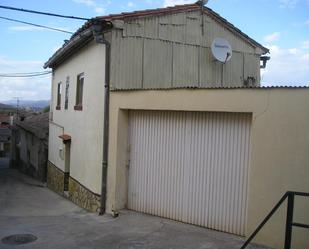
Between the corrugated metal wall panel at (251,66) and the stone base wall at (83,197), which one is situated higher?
the corrugated metal wall panel at (251,66)

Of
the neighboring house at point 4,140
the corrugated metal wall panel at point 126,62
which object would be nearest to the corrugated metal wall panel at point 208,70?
the corrugated metal wall panel at point 126,62

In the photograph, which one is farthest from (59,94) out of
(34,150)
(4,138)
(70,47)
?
(4,138)

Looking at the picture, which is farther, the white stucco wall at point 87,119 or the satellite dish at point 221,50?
the satellite dish at point 221,50

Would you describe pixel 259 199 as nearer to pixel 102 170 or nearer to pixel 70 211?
pixel 102 170

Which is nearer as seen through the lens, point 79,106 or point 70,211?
point 70,211

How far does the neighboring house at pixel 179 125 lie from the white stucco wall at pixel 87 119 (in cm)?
3

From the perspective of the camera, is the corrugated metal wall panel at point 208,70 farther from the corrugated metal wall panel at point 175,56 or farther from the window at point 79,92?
the window at point 79,92

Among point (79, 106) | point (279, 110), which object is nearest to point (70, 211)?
point (79, 106)

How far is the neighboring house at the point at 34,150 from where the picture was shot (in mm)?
21781

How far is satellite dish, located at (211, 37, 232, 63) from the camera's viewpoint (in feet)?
41.1

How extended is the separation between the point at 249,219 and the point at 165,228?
187 centimetres

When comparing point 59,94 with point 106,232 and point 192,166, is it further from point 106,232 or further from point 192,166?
point 192,166

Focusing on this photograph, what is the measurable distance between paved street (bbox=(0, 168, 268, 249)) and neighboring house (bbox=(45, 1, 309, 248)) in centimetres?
37

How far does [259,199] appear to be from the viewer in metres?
7.12
